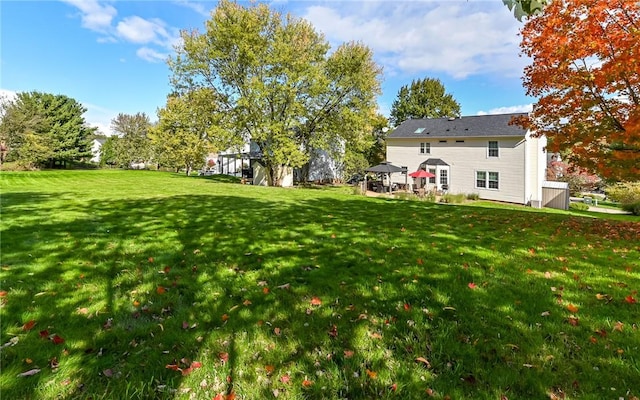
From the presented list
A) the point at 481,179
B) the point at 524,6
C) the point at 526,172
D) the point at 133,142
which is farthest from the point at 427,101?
the point at 524,6

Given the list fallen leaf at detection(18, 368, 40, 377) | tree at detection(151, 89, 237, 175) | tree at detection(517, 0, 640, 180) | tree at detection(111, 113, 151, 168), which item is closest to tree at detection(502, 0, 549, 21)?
fallen leaf at detection(18, 368, 40, 377)

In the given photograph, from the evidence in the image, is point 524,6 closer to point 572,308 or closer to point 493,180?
point 572,308

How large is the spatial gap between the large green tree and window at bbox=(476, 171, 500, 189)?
47152 millimetres

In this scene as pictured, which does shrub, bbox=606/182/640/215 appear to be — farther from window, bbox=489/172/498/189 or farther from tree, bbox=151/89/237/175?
tree, bbox=151/89/237/175

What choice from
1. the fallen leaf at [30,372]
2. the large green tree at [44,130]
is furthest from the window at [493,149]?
the large green tree at [44,130]

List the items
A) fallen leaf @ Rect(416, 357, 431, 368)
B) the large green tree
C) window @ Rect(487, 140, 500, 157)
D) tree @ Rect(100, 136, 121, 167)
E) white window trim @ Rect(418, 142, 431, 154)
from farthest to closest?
tree @ Rect(100, 136, 121, 167)
the large green tree
white window trim @ Rect(418, 142, 431, 154)
window @ Rect(487, 140, 500, 157)
fallen leaf @ Rect(416, 357, 431, 368)

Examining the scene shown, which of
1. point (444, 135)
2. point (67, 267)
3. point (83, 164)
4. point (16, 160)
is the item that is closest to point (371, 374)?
point (67, 267)

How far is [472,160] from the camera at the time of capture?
86.2 ft

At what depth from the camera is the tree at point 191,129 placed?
21.4 meters

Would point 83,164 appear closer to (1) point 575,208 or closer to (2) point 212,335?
(2) point 212,335

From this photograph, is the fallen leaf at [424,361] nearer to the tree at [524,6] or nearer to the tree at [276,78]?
the tree at [524,6]

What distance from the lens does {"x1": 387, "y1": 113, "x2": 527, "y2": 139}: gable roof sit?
2469 centimetres

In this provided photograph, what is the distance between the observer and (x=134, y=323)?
287 cm

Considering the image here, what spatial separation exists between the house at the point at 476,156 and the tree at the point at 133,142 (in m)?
40.7
